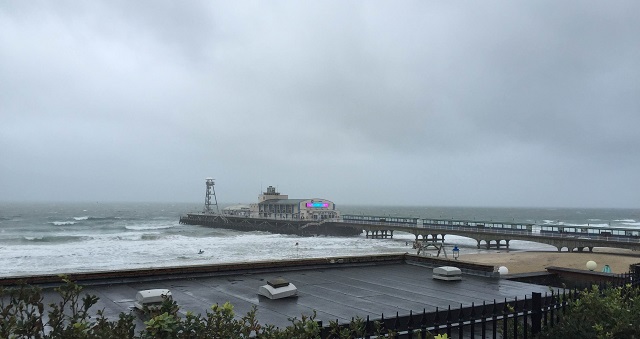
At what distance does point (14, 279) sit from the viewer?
1175 cm

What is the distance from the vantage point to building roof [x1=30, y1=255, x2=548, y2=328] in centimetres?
995

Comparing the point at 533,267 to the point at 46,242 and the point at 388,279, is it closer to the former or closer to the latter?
the point at 388,279

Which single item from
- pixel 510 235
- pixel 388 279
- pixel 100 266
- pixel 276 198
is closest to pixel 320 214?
pixel 276 198

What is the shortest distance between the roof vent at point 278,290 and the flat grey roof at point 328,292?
126 millimetres

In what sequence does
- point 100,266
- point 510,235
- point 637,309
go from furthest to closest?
point 510,235
point 100,266
point 637,309

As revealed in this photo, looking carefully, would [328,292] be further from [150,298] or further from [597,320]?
[597,320]

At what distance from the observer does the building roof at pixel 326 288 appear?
9.95 meters

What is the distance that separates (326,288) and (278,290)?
1.90m

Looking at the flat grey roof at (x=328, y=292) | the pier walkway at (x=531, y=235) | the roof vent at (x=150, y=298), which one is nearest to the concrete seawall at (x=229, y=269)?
the flat grey roof at (x=328, y=292)

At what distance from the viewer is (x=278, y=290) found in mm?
10953

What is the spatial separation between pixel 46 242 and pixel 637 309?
255 ft

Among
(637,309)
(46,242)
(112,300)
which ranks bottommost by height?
(46,242)

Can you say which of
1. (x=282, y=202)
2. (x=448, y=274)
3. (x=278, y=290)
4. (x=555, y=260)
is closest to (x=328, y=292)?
(x=278, y=290)

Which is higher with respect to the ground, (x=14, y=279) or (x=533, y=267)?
(x=14, y=279)
